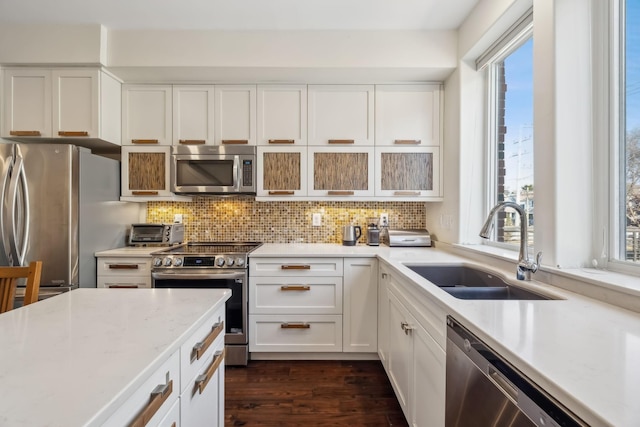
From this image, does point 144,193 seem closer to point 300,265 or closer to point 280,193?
point 280,193

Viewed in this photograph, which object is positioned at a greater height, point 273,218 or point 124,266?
point 273,218

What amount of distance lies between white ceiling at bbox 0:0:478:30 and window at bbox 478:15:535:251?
457mm

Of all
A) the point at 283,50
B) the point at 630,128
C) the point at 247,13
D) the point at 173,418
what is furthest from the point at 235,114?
the point at 630,128

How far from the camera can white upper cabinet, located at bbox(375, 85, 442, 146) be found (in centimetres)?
273

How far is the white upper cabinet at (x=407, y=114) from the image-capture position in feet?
8.95

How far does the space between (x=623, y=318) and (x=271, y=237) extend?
2.52 m

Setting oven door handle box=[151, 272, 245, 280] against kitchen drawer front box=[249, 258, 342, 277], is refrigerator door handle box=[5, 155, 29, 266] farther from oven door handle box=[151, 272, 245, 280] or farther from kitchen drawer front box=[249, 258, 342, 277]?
kitchen drawer front box=[249, 258, 342, 277]

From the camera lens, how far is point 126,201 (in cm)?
279

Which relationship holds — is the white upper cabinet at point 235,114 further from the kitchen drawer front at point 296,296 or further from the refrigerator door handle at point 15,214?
the refrigerator door handle at point 15,214

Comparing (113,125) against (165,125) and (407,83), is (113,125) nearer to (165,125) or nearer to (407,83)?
(165,125)

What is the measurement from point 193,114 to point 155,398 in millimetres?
2500

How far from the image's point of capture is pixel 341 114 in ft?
8.96

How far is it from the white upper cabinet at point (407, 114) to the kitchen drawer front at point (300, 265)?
1139mm

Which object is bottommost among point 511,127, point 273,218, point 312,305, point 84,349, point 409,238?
point 312,305
